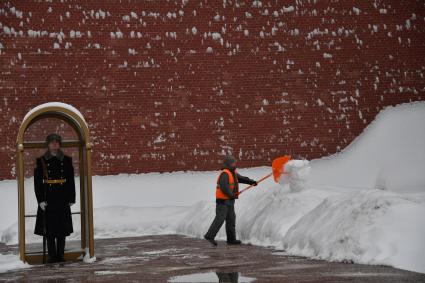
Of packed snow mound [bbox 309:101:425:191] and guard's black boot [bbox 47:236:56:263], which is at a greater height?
packed snow mound [bbox 309:101:425:191]

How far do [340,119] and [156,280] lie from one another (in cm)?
1334

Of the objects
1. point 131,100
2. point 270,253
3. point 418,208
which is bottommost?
point 270,253

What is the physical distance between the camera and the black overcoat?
10750 millimetres

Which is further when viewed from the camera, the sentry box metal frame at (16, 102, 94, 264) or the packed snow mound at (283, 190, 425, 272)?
the sentry box metal frame at (16, 102, 94, 264)

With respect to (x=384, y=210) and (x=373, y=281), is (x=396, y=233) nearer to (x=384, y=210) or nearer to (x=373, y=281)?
(x=384, y=210)

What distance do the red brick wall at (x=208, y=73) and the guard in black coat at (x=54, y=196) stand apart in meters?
→ 8.23

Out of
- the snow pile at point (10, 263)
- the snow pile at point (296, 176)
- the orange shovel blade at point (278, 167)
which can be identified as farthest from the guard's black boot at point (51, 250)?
the orange shovel blade at point (278, 167)

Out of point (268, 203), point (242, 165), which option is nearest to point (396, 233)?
point (268, 203)

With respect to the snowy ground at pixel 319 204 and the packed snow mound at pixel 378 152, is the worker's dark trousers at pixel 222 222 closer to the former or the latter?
the snowy ground at pixel 319 204

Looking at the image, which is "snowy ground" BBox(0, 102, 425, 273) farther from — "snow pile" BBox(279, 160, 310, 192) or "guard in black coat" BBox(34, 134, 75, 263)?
"guard in black coat" BBox(34, 134, 75, 263)

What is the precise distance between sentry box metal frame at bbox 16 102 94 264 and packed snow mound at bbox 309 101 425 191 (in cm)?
918

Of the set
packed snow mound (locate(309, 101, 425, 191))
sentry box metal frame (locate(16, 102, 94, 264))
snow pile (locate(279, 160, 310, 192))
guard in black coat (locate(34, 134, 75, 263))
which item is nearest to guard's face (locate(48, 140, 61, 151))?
guard in black coat (locate(34, 134, 75, 263))

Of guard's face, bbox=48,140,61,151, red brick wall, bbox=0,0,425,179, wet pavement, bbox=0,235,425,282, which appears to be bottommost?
wet pavement, bbox=0,235,425,282

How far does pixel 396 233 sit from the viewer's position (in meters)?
8.24
